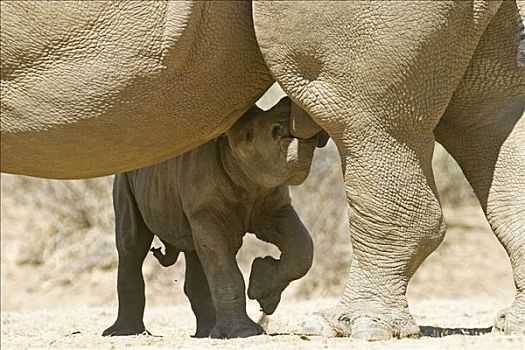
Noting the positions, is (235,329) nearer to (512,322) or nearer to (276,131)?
(276,131)

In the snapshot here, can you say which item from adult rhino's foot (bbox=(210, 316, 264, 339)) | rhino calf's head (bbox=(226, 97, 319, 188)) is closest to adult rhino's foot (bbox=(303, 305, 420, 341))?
adult rhino's foot (bbox=(210, 316, 264, 339))

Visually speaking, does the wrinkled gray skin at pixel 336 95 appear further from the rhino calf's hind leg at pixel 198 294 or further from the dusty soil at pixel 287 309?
the rhino calf's hind leg at pixel 198 294

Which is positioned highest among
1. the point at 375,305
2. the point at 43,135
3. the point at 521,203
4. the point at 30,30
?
the point at 30,30

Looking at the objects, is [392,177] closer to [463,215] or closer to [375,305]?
[375,305]

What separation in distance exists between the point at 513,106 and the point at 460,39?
636mm

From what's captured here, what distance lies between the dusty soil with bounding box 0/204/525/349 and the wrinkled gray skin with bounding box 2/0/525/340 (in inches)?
15.2

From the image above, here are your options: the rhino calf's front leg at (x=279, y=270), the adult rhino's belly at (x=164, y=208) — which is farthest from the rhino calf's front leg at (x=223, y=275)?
the adult rhino's belly at (x=164, y=208)

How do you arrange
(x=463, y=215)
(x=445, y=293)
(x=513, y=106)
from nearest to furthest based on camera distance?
(x=513, y=106) < (x=445, y=293) < (x=463, y=215)

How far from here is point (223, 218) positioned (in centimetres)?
621

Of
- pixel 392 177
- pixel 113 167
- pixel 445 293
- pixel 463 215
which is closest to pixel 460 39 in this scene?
pixel 392 177

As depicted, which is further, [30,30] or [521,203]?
[521,203]

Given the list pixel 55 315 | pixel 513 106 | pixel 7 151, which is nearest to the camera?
pixel 7 151

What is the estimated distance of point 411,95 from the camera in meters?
4.75

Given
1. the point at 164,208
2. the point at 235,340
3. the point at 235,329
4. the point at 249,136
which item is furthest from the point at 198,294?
Result: the point at 235,340
